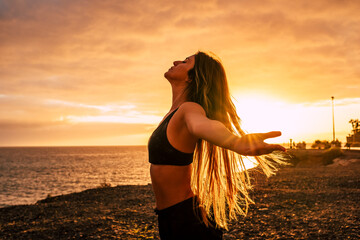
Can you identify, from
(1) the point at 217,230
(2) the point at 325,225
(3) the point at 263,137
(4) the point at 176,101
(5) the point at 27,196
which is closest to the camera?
(3) the point at 263,137

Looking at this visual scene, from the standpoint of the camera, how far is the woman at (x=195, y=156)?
7.34 ft

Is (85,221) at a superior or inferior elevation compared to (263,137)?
inferior

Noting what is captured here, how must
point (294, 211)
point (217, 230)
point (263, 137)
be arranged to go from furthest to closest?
1. point (294, 211)
2. point (217, 230)
3. point (263, 137)

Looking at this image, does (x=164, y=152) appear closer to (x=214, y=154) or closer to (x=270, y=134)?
(x=214, y=154)

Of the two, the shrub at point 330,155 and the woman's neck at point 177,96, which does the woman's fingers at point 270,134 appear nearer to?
the woman's neck at point 177,96

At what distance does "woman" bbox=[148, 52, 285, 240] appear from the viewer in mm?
2236

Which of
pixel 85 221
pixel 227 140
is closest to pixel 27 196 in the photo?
pixel 85 221

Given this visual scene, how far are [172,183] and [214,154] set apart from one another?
22.5 inches

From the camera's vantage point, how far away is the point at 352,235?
6.30 m

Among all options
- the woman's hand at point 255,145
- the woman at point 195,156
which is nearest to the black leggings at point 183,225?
the woman at point 195,156

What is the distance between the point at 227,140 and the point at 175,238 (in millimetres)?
1152

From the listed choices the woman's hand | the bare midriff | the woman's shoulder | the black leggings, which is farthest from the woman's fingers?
the black leggings

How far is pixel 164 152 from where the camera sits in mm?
2350

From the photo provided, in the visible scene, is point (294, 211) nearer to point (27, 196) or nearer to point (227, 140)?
point (227, 140)
